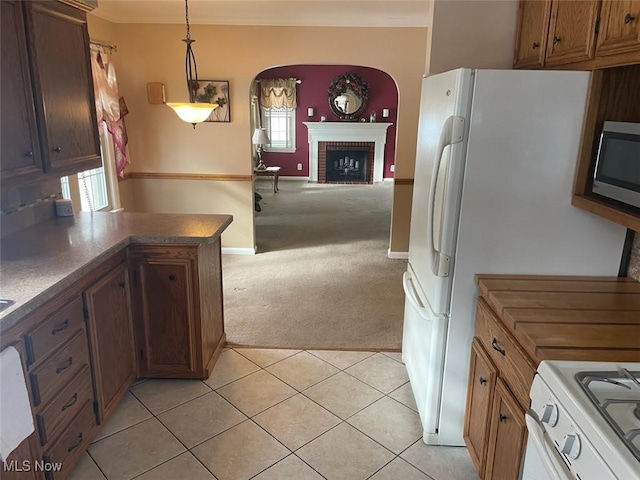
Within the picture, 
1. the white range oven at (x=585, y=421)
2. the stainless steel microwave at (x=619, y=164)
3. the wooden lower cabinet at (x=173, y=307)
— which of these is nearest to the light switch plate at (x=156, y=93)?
the wooden lower cabinet at (x=173, y=307)

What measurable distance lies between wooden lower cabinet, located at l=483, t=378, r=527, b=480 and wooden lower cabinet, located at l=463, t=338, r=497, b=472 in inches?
1.8

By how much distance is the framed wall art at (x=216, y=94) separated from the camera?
15.5 feet

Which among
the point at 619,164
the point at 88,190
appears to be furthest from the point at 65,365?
the point at 88,190

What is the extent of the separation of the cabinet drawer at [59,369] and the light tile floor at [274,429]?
0.47 meters

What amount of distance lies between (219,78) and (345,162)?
20.3ft

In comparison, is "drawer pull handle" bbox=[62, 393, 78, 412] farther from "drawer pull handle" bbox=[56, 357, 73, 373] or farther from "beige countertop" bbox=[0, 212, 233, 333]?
"beige countertop" bbox=[0, 212, 233, 333]

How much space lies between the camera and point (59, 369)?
1.82m

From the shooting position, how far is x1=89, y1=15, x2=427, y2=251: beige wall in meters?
4.65

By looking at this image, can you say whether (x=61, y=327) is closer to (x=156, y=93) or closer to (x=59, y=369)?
(x=59, y=369)

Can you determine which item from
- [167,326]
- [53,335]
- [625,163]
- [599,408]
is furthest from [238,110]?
[599,408]

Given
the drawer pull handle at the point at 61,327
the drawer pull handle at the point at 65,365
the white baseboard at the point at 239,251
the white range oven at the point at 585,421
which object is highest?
the white range oven at the point at 585,421

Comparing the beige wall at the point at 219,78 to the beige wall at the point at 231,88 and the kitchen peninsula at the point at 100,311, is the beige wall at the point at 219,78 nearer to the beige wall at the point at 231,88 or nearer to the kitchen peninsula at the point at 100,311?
the beige wall at the point at 231,88

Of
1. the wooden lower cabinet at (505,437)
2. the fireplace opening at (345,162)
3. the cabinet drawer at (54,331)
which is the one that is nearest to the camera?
the wooden lower cabinet at (505,437)

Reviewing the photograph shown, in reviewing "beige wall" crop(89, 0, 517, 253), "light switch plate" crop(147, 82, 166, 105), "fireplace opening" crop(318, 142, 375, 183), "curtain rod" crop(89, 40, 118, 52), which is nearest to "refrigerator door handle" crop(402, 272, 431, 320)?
"beige wall" crop(89, 0, 517, 253)
